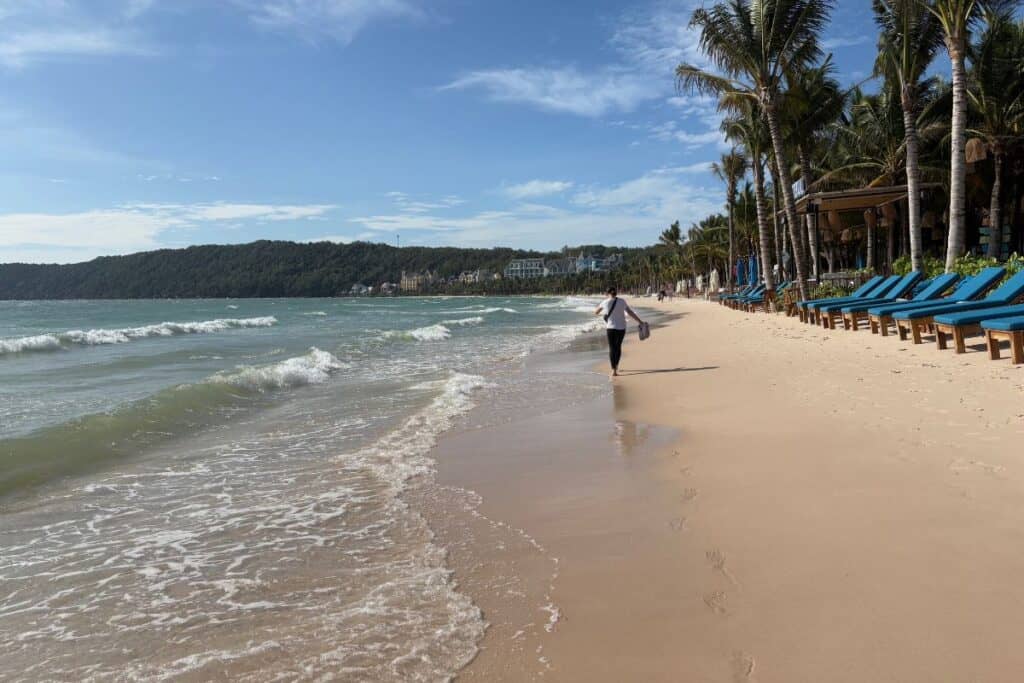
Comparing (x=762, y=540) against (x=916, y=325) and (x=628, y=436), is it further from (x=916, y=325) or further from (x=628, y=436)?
(x=916, y=325)

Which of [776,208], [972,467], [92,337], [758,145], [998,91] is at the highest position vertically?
[998,91]

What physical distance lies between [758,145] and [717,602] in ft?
87.2

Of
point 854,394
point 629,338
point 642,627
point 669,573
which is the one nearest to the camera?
point 642,627

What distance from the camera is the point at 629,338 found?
19844 millimetres

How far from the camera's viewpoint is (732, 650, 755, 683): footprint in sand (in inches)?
90.0

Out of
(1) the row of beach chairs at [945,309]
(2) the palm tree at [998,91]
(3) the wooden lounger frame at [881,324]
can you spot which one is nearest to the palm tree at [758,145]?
(1) the row of beach chairs at [945,309]

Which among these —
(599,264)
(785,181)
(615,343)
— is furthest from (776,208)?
(599,264)

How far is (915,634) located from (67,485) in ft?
20.5

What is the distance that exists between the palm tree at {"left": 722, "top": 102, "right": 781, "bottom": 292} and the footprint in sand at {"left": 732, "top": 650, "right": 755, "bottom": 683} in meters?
23.2

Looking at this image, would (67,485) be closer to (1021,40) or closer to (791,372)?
(791,372)

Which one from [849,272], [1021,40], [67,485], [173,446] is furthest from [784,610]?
[1021,40]

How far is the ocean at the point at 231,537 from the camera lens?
2770mm

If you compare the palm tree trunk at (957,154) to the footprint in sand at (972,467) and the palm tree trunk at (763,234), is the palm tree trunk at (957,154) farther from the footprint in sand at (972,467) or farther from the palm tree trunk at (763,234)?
the footprint in sand at (972,467)

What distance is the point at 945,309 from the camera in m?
10.6
